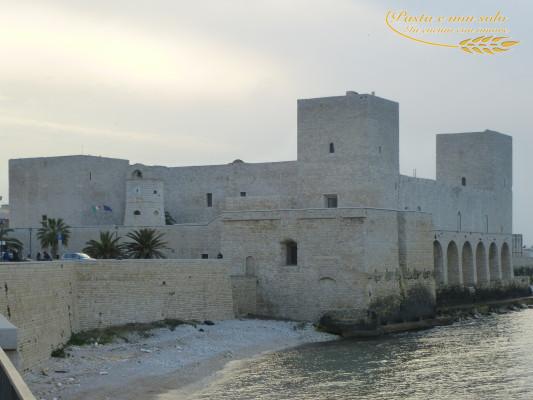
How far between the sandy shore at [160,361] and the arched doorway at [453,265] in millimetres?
14496

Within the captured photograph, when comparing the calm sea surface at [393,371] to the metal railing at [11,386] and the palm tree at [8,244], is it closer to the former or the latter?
the metal railing at [11,386]

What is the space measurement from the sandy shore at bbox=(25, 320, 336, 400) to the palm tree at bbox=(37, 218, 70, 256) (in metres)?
12.1

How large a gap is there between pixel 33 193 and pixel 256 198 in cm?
1258

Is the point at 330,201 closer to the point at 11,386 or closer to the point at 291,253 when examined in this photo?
the point at 291,253

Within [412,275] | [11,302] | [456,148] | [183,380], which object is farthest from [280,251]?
[456,148]

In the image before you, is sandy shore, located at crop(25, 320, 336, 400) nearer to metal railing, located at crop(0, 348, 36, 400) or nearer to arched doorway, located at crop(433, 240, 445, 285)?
metal railing, located at crop(0, 348, 36, 400)

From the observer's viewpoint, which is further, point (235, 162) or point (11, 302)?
point (235, 162)

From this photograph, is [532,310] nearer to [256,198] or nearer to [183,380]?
[256,198]

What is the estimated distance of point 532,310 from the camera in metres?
43.9

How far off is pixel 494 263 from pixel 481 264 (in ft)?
9.35

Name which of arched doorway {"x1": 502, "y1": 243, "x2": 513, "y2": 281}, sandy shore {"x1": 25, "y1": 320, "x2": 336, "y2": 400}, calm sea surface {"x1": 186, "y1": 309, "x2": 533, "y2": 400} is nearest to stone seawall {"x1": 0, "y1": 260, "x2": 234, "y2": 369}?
sandy shore {"x1": 25, "y1": 320, "x2": 336, "y2": 400}

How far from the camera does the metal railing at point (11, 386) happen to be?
21.8ft

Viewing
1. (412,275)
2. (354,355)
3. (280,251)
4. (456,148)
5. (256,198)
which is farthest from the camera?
(456,148)

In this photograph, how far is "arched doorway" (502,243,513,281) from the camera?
51.7m
